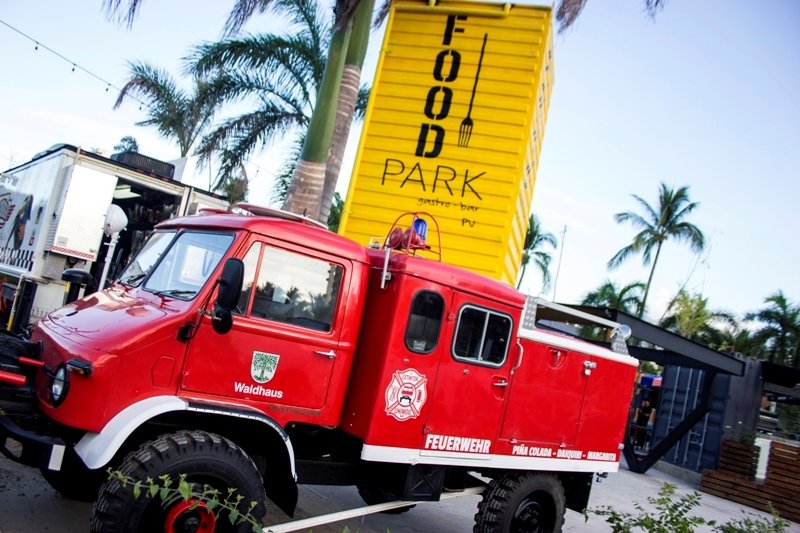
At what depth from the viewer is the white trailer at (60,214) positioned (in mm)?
9555

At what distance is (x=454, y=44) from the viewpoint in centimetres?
815

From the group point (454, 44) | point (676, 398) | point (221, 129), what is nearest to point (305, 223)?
point (454, 44)

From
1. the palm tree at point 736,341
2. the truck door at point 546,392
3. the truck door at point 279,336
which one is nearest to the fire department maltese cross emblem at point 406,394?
the truck door at point 279,336

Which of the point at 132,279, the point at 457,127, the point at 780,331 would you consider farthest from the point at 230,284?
the point at 780,331

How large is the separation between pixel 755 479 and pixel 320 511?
11.8 metres

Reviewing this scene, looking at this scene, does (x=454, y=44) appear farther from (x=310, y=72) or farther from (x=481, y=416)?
(x=310, y=72)

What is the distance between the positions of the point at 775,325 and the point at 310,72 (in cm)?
2607

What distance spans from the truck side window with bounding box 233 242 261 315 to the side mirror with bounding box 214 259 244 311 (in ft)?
1.13

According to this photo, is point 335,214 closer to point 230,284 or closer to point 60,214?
point 60,214

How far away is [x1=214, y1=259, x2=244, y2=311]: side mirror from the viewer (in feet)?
12.3

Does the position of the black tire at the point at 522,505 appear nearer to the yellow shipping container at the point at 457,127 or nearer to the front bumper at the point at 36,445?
the yellow shipping container at the point at 457,127

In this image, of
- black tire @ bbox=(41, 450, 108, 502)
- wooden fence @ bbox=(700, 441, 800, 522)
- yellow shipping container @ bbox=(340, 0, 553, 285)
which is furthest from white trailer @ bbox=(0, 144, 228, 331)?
wooden fence @ bbox=(700, 441, 800, 522)

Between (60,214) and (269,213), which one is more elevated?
(269,213)

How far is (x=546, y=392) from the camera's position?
5.59 meters
